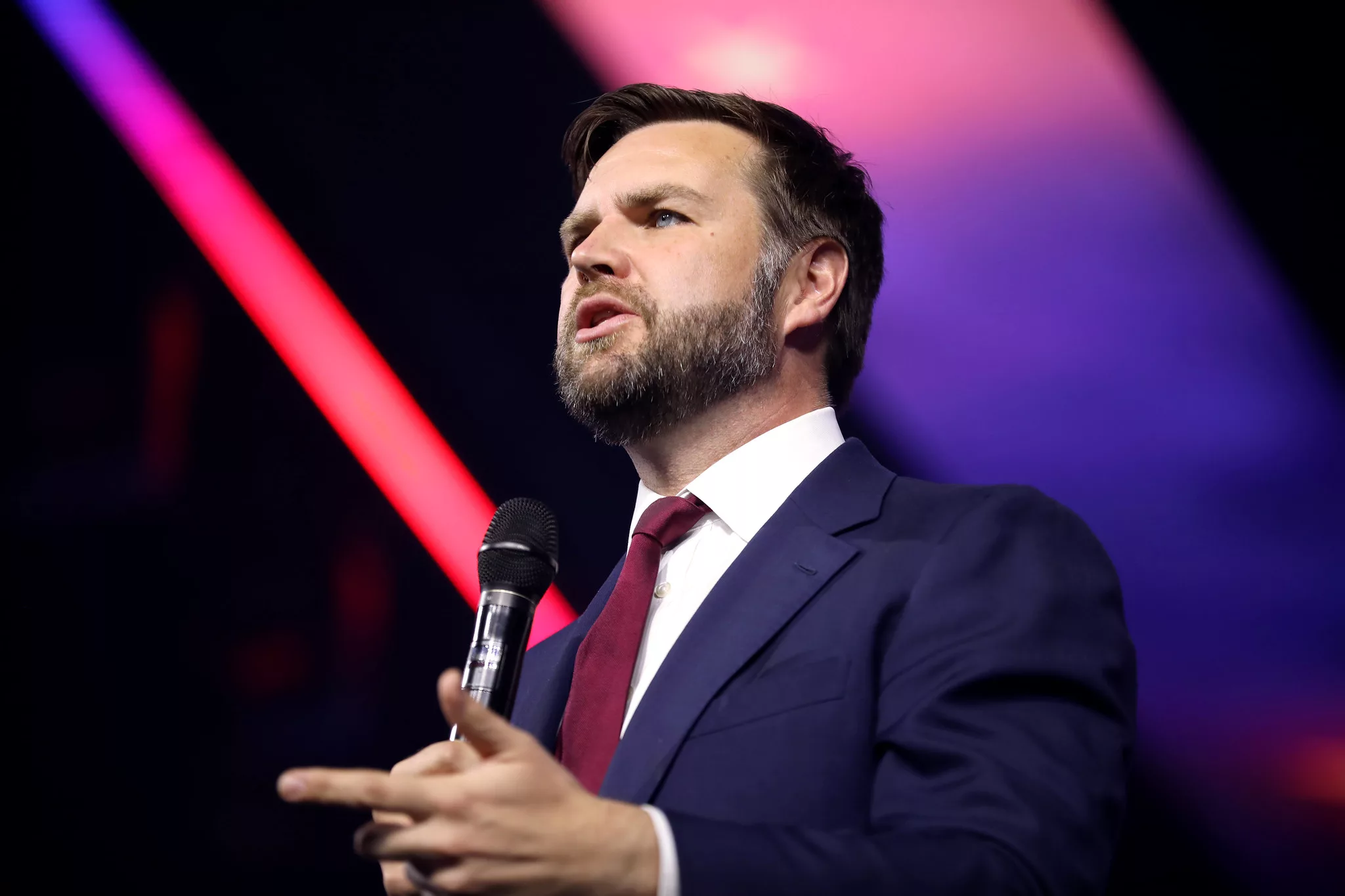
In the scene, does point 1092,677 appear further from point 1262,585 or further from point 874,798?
point 1262,585

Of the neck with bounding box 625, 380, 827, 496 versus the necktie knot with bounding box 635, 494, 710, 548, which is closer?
the necktie knot with bounding box 635, 494, 710, 548

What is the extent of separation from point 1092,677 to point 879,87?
1.84 metres

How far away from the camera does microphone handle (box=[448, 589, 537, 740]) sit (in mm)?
1086

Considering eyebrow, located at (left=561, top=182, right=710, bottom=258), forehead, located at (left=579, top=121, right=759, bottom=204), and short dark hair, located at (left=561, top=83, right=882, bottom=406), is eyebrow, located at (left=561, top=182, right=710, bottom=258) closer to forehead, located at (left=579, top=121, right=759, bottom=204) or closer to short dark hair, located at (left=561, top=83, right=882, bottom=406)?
forehead, located at (left=579, top=121, right=759, bottom=204)

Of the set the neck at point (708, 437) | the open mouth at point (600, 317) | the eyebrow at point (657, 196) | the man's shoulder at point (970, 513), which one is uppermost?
the eyebrow at point (657, 196)

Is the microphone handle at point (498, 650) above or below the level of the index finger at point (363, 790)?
above

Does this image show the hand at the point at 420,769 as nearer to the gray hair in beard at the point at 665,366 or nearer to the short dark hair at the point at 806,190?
the gray hair in beard at the point at 665,366

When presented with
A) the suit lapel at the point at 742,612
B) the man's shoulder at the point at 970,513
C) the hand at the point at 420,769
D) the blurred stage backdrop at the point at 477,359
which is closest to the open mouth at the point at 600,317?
the suit lapel at the point at 742,612

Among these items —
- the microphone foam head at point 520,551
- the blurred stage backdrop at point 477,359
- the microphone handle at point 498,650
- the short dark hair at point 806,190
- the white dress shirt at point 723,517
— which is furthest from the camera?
the blurred stage backdrop at point 477,359

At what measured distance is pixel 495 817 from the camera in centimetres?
69

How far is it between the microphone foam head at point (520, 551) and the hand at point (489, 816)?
0.48 m

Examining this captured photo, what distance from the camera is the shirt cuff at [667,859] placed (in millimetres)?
755

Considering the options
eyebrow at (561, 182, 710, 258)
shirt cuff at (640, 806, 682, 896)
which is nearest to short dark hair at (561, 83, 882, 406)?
eyebrow at (561, 182, 710, 258)

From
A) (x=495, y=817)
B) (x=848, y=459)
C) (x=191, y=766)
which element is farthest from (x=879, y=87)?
(x=191, y=766)
